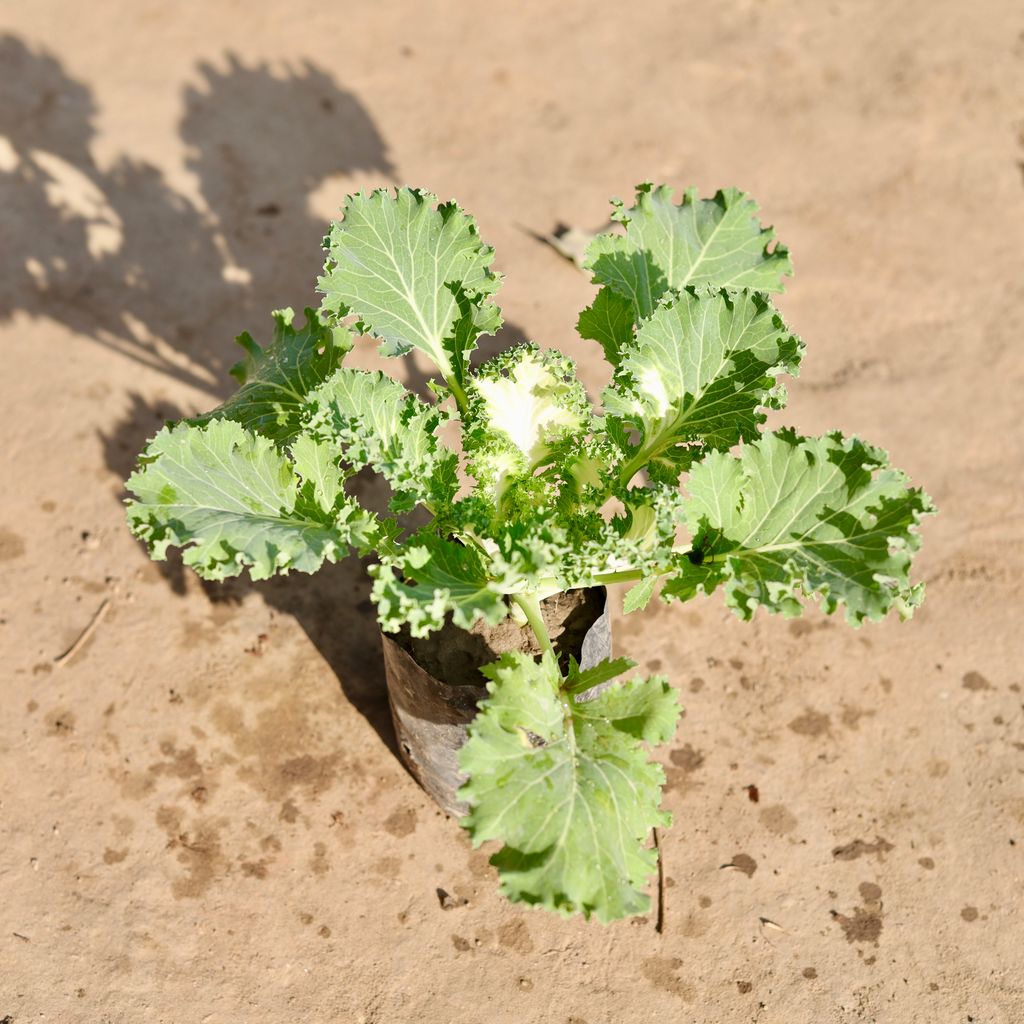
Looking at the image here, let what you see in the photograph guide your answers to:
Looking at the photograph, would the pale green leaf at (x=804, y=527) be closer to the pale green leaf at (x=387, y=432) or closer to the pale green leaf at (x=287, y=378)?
the pale green leaf at (x=387, y=432)

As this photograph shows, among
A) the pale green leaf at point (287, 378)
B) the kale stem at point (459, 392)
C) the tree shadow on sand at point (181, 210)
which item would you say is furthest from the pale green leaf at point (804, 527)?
the tree shadow on sand at point (181, 210)

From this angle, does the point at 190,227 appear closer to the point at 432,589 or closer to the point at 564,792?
the point at 432,589

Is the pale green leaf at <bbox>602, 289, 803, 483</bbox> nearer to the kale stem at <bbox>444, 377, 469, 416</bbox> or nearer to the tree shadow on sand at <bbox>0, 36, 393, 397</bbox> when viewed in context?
the kale stem at <bbox>444, 377, 469, 416</bbox>

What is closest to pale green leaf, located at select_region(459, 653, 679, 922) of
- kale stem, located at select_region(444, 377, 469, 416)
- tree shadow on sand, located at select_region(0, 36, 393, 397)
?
kale stem, located at select_region(444, 377, 469, 416)

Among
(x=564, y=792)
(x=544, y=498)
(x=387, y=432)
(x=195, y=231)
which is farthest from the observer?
(x=195, y=231)

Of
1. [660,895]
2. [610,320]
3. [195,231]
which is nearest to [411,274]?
[610,320]

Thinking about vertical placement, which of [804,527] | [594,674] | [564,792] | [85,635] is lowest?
[564,792]

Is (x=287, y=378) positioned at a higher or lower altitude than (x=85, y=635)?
higher

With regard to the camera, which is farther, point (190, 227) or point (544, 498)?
point (190, 227)
